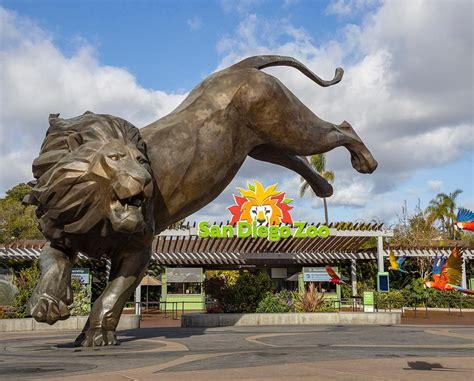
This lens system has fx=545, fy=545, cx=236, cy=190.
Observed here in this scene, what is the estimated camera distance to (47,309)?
541 cm

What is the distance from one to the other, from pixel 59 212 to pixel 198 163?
6.36 feet

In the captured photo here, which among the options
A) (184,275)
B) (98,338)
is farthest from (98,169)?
(184,275)

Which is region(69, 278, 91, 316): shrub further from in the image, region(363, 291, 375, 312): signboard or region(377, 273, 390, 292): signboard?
region(377, 273, 390, 292): signboard

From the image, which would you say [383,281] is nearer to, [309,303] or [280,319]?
[309,303]

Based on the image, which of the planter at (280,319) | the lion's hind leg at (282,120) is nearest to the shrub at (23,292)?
the planter at (280,319)

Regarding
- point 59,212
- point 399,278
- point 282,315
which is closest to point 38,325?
point 282,315

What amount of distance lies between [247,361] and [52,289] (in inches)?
88.3

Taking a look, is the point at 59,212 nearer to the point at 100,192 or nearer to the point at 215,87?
the point at 100,192

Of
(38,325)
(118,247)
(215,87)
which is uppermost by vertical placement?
(215,87)

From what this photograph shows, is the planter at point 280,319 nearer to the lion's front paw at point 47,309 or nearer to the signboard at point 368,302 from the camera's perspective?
the signboard at point 368,302

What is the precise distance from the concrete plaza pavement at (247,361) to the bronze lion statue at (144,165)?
624 mm

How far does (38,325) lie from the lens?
464 inches

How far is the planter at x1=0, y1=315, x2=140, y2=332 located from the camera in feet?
37.6

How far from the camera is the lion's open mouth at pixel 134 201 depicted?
5.45 m
